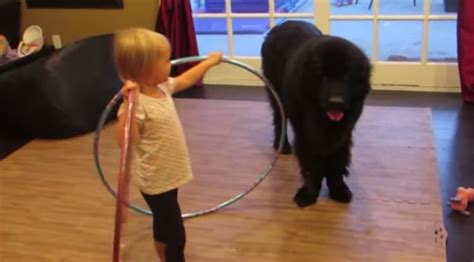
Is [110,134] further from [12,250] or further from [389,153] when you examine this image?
[389,153]

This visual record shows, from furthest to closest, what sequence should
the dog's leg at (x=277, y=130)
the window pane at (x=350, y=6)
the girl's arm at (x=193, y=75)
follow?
1. the window pane at (x=350, y=6)
2. the dog's leg at (x=277, y=130)
3. the girl's arm at (x=193, y=75)

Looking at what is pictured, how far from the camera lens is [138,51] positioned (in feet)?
5.53

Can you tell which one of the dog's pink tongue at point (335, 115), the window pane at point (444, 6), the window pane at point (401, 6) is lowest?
the dog's pink tongue at point (335, 115)

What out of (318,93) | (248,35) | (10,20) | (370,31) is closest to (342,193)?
(318,93)

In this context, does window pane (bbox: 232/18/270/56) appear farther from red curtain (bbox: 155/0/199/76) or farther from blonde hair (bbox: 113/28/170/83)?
blonde hair (bbox: 113/28/170/83)

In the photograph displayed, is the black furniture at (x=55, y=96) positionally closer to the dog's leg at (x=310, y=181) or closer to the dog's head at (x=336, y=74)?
the dog's leg at (x=310, y=181)

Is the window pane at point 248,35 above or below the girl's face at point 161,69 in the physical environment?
below

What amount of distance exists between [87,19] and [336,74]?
2.85 metres

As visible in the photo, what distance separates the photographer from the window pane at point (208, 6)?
4.45 m

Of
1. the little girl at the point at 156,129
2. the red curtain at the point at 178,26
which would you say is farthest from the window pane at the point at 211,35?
the little girl at the point at 156,129

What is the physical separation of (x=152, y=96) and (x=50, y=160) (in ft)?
5.12

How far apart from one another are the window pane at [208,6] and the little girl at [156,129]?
2.57 meters

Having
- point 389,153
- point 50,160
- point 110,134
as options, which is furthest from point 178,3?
point 389,153

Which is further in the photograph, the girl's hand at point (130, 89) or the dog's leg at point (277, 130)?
the dog's leg at point (277, 130)
